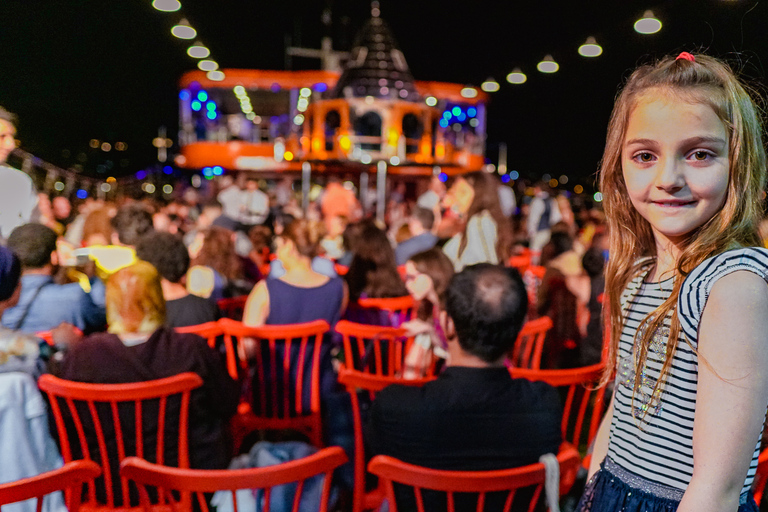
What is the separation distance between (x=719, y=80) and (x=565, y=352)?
153 inches

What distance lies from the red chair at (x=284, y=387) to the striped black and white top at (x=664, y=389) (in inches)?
73.7

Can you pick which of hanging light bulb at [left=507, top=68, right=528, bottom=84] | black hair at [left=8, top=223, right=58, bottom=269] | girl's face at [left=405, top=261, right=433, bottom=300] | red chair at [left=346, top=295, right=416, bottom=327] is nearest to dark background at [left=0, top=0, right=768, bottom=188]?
hanging light bulb at [left=507, top=68, right=528, bottom=84]

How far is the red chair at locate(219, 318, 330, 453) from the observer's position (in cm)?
282

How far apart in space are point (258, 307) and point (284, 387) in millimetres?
549

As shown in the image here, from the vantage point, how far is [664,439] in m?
0.92

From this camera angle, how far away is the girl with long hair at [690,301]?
762 millimetres

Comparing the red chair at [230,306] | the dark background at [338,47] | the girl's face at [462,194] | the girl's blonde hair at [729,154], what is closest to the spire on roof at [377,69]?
the dark background at [338,47]

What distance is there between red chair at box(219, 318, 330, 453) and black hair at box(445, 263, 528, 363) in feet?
3.48

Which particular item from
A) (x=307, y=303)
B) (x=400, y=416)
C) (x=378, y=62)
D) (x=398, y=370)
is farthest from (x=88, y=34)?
(x=400, y=416)

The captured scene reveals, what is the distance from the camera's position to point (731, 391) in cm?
76

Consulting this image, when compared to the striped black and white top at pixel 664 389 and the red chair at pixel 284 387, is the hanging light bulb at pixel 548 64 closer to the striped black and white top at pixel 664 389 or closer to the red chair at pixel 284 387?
the red chair at pixel 284 387

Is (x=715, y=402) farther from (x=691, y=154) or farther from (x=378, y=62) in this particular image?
(x=378, y=62)

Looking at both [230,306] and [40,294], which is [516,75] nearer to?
Result: [230,306]

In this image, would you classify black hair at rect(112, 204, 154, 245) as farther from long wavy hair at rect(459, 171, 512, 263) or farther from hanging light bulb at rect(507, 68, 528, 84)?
hanging light bulb at rect(507, 68, 528, 84)
